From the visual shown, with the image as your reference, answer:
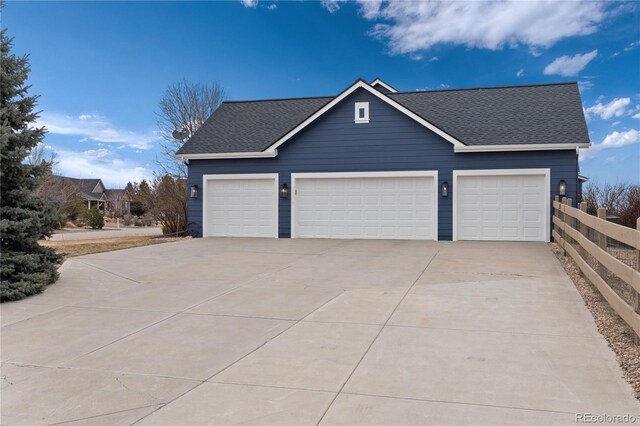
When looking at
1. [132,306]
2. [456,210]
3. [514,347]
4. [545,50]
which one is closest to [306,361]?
[514,347]

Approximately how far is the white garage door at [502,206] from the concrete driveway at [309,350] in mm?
5563

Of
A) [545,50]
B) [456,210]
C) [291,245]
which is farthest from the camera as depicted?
[545,50]

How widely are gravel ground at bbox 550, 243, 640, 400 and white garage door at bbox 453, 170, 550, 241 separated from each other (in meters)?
6.49

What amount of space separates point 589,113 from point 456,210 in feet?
20.1

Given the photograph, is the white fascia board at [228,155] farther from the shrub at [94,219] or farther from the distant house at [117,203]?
the distant house at [117,203]

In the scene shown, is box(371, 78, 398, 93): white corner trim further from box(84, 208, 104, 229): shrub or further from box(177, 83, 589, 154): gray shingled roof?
box(84, 208, 104, 229): shrub

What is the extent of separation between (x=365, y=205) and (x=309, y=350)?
425 inches

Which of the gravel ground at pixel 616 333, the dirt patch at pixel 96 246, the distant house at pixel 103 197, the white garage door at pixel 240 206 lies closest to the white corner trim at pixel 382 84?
the white garage door at pixel 240 206

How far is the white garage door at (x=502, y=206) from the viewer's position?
13812mm

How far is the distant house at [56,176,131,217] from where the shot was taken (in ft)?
167

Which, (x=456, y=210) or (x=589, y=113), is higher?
(x=589, y=113)

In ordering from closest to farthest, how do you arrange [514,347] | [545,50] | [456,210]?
[514,347] → [456,210] → [545,50]

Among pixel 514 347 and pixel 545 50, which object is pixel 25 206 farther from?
pixel 545 50

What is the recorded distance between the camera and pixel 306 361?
421 centimetres
